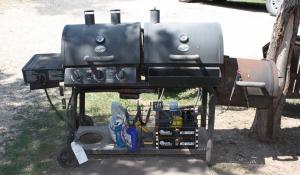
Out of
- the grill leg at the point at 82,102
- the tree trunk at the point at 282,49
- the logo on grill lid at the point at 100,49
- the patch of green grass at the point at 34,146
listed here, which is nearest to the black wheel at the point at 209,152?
the tree trunk at the point at 282,49

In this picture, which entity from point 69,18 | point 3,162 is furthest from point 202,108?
point 69,18

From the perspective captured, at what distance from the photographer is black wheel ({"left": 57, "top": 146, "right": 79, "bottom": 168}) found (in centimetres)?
439

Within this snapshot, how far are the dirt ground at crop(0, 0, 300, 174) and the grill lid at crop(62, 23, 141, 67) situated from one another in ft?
4.28

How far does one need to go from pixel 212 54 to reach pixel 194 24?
0.36 metres

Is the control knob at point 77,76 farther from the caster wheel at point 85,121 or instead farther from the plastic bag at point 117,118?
the caster wheel at point 85,121

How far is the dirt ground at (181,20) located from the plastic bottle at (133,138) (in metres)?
0.78

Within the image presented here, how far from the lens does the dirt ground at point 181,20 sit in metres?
4.68

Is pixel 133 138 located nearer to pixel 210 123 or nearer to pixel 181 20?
pixel 210 123

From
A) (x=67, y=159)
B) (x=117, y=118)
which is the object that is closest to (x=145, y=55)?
(x=117, y=118)

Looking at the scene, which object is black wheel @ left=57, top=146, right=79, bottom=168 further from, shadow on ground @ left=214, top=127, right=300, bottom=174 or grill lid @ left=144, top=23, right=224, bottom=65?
shadow on ground @ left=214, top=127, right=300, bottom=174

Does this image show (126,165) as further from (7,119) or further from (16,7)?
(16,7)

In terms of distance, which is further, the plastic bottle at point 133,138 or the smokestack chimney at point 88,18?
the plastic bottle at point 133,138

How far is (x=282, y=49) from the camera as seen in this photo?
14.8 feet

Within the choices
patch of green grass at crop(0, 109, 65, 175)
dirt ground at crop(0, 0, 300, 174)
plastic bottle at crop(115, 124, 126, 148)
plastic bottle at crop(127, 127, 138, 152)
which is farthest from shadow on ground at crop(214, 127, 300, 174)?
patch of green grass at crop(0, 109, 65, 175)
